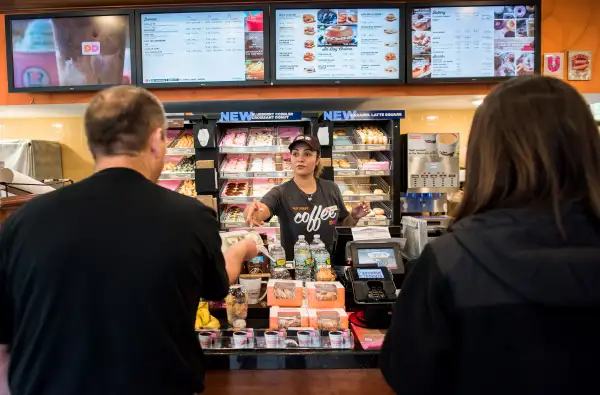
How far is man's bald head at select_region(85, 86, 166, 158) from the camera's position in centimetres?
123

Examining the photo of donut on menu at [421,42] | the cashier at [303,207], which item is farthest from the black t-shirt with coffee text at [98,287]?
the photo of donut on menu at [421,42]

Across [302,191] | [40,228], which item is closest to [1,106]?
[302,191]

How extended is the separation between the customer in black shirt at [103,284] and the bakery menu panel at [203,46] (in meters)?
2.58

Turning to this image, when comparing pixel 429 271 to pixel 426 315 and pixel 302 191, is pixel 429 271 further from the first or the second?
pixel 302 191

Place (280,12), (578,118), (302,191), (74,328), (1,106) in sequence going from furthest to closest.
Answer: (1,106), (280,12), (302,191), (74,328), (578,118)

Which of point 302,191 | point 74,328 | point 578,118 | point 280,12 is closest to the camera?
point 578,118

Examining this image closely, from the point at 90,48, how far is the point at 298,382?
3.30m

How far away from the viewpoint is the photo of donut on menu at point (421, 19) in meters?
3.64

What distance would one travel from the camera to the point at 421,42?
144 inches

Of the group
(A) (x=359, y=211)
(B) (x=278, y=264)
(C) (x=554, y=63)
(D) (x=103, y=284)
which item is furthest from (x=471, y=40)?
(D) (x=103, y=284)

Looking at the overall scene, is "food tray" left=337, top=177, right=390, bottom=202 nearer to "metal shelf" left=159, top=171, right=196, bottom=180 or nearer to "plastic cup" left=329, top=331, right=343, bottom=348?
"metal shelf" left=159, top=171, right=196, bottom=180

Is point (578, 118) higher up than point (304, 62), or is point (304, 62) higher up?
point (304, 62)

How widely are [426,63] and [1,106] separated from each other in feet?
12.4

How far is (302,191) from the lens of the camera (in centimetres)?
326
